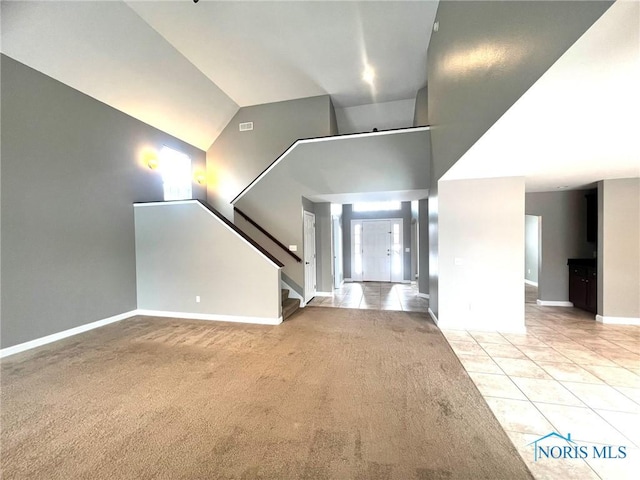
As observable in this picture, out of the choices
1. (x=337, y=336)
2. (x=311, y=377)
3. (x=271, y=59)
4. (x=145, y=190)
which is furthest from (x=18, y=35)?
(x=337, y=336)

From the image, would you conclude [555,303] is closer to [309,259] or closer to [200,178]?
[309,259]

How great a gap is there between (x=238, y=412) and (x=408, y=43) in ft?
21.3

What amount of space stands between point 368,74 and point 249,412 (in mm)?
6789

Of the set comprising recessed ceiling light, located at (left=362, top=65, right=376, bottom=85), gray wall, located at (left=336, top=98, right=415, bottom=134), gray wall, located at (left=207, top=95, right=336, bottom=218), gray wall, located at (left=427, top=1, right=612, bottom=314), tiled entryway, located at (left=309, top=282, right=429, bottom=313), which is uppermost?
recessed ceiling light, located at (left=362, top=65, right=376, bottom=85)

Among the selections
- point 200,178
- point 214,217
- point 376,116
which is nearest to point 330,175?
point 214,217

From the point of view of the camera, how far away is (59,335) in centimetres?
371

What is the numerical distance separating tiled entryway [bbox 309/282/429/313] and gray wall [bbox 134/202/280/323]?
172cm

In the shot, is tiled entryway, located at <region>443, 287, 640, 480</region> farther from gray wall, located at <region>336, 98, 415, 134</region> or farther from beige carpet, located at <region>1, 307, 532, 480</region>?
gray wall, located at <region>336, 98, 415, 134</region>

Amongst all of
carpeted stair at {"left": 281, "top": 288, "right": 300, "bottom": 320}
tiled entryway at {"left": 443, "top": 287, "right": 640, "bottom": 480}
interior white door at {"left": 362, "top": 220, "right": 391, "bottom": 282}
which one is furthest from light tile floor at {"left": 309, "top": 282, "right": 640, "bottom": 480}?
interior white door at {"left": 362, "top": 220, "right": 391, "bottom": 282}

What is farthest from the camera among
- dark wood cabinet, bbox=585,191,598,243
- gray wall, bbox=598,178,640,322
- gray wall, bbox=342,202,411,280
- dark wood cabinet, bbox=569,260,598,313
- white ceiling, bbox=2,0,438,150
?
gray wall, bbox=342,202,411,280

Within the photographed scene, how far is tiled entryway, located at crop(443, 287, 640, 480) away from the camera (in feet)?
5.45

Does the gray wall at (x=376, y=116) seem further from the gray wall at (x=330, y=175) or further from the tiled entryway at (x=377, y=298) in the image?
the tiled entryway at (x=377, y=298)

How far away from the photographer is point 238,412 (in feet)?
6.81

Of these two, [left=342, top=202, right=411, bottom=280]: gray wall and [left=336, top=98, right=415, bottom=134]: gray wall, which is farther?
[left=342, top=202, right=411, bottom=280]: gray wall
